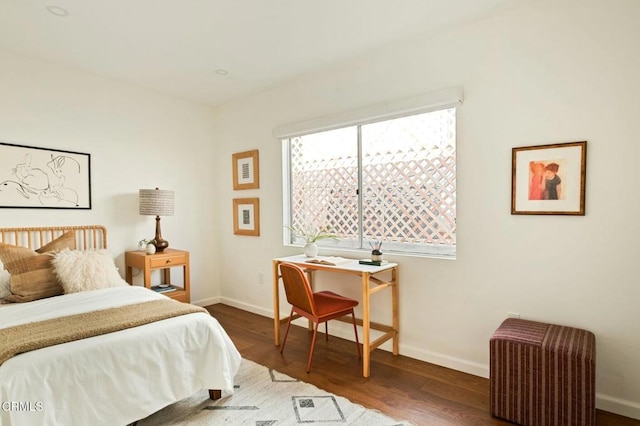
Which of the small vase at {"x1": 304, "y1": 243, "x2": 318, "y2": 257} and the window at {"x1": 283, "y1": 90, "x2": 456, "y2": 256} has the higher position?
the window at {"x1": 283, "y1": 90, "x2": 456, "y2": 256}

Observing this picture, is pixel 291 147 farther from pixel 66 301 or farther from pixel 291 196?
pixel 66 301

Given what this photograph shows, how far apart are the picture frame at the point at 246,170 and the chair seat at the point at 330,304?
1.58 m

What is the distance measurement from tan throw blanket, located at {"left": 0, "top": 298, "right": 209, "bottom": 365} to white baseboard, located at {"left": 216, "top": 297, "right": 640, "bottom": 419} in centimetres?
144

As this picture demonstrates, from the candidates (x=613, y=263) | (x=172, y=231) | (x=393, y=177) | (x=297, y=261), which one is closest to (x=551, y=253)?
(x=613, y=263)

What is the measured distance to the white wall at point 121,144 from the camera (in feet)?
9.57

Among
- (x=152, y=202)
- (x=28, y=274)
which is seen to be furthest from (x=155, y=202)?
(x=28, y=274)

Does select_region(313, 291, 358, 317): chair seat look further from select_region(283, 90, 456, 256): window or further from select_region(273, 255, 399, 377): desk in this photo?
select_region(283, 90, 456, 256): window

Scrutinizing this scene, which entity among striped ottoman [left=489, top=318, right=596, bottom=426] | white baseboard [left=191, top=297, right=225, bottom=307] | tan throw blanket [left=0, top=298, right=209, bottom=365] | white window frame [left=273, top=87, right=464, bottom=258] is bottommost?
white baseboard [left=191, top=297, right=225, bottom=307]

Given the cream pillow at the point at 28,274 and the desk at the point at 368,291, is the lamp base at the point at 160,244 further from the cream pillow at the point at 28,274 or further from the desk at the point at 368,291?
the desk at the point at 368,291

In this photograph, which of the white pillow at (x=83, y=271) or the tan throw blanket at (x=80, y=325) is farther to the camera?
the white pillow at (x=83, y=271)

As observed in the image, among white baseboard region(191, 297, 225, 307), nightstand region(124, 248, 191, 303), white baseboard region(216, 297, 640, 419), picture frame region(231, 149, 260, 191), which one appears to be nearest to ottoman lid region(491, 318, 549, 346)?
white baseboard region(216, 297, 640, 419)

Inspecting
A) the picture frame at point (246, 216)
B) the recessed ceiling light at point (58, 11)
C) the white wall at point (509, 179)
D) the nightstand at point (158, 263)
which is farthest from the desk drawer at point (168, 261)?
the recessed ceiling light at point (58, 11)

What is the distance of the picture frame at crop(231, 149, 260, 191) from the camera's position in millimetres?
3814

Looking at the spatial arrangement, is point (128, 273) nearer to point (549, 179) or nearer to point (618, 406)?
point (549, 179)
